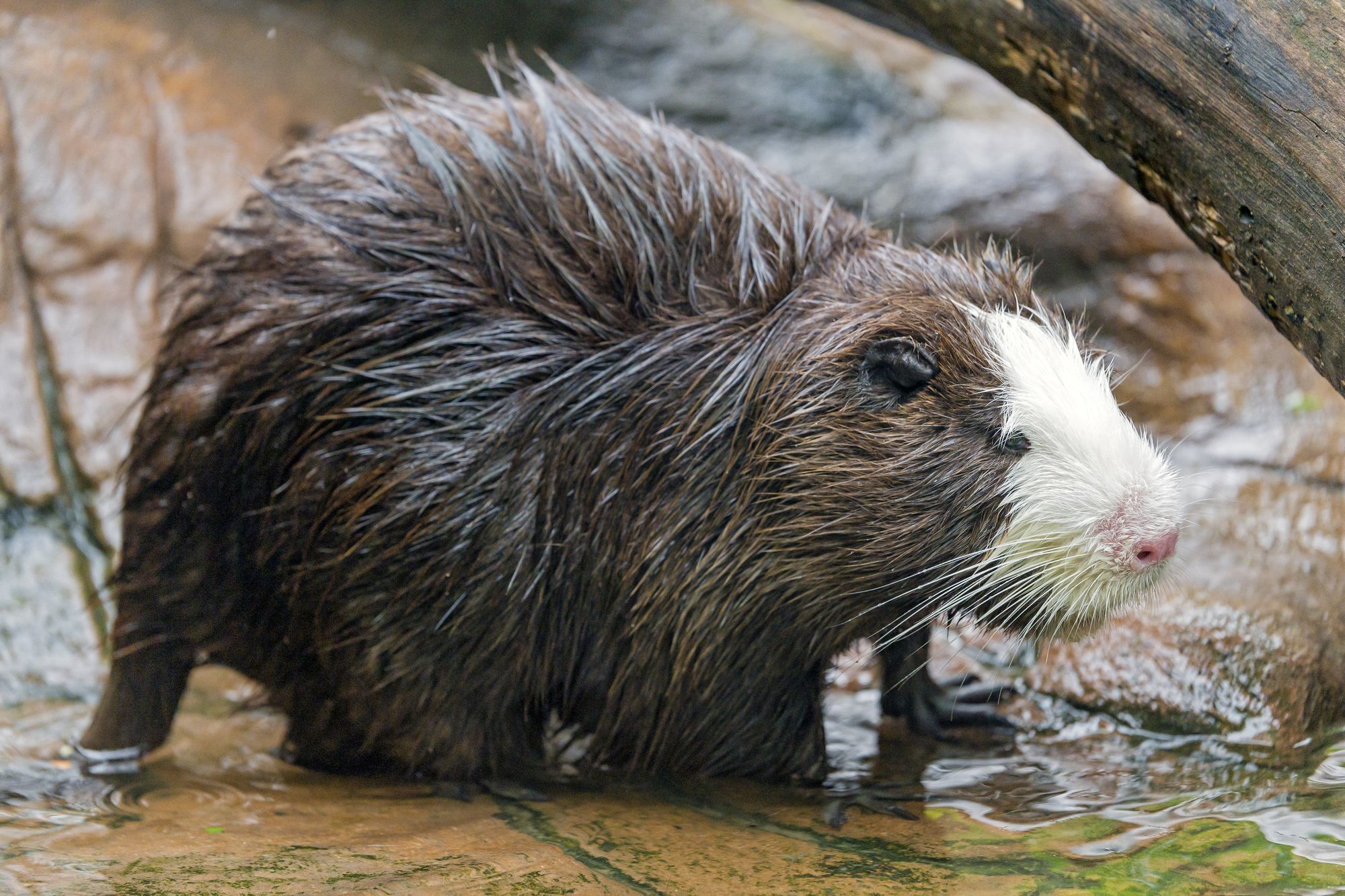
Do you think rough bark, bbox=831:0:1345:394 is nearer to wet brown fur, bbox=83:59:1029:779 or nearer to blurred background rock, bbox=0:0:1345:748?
wet brown fur, bbox=83:59:1029:779

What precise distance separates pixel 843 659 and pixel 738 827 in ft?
5.50

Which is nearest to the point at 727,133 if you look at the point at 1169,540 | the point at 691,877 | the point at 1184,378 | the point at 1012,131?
the point at 1012,131

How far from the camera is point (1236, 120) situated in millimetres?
3557

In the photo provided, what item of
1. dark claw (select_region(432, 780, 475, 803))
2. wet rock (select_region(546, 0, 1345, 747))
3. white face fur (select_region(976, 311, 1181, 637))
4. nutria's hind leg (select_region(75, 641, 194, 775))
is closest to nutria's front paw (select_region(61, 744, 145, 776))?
nutria's hind leg (select_region(75, 641, 194, 775))

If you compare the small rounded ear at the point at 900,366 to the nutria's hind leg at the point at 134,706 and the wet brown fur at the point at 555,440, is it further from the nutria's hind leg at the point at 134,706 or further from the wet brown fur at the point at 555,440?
the nutria's hind leg at the point at 134,706

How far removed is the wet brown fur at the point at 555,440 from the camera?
4000 millimetres

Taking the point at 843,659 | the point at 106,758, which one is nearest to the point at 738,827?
the point at 843,659

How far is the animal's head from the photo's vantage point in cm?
369

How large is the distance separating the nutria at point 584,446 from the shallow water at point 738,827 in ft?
1.07

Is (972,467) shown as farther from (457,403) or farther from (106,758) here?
(106,758)

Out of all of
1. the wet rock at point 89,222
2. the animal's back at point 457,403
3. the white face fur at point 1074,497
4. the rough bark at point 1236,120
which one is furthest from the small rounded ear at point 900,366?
the wet rock at point 89,222

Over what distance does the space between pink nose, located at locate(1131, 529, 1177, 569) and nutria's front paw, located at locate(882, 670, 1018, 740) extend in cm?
120

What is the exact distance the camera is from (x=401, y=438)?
4.16 metres

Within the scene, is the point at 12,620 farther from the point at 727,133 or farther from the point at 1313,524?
the point at 1313,524
